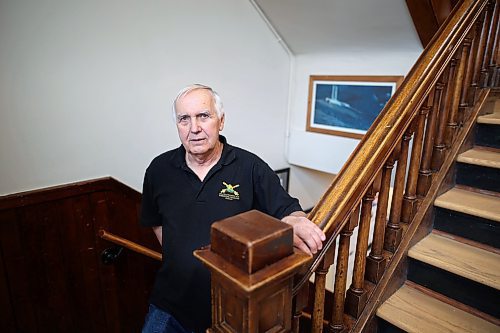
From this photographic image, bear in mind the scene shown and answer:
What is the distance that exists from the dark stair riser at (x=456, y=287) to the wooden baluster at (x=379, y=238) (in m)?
0.19

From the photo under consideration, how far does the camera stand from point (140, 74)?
2199 millimetres

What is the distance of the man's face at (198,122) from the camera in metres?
1.25

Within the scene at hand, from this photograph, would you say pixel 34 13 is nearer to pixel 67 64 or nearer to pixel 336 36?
pixel 67 64

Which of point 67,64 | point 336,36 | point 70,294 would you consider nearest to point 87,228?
point 70,294

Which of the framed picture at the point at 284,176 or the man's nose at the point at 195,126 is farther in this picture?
the framed picture at the point at 284,176

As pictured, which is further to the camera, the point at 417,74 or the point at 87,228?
the point at 87,228

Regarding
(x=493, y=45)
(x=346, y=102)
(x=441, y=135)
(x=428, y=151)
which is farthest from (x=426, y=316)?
(x=346, y=102)

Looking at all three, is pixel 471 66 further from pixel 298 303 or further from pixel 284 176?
pixel 284 176

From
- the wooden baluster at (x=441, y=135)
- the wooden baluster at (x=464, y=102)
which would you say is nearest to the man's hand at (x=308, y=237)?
the wooden baluster at (x=441, y=135)

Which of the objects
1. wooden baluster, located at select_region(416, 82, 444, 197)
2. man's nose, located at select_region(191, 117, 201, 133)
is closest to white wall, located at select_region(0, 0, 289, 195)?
man's nose, located at select_region(191, 117, 201, 133)

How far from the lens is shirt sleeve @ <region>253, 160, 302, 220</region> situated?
127 centimetres

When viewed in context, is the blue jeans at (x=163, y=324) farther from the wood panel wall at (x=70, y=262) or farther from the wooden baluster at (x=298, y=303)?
the wood panel wall at (x=70, y=262)

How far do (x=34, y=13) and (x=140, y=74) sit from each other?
647mm

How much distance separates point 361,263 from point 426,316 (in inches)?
12.6
